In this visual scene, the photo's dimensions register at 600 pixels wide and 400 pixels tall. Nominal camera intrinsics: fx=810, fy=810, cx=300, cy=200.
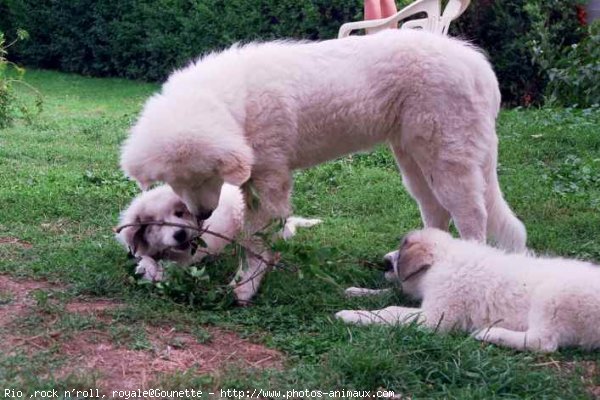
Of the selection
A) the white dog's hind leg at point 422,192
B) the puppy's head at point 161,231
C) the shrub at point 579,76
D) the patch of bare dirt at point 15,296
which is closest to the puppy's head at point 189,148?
the puppy's head at point 161,231

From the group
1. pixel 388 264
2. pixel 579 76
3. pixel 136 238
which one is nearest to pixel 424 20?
pixel 579 76

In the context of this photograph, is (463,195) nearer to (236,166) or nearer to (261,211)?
(261,211)

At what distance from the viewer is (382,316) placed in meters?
4.20

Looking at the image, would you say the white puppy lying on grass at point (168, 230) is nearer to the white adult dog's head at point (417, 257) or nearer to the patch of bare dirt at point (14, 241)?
the patch of bare dirt at point (14, 241)

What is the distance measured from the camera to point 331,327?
4.09m

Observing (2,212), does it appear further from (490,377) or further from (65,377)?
(490,377)

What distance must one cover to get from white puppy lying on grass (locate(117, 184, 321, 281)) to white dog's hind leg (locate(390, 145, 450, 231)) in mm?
973

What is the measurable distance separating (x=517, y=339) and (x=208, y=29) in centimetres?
1363

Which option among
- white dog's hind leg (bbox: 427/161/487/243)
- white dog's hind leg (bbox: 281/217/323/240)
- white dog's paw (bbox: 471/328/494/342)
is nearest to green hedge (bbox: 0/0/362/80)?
white dog's hind leg (bbox: 281/217/323/240)

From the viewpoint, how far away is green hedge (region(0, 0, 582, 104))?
1338 cm

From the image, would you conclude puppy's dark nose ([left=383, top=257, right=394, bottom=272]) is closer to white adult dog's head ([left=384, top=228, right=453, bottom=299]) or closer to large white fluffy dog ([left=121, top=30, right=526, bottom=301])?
white adult dog's head ([left=384, top=228, right=453, bottom=299])

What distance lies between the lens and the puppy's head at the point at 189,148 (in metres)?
4.45

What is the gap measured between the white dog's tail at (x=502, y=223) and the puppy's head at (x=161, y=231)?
192 centimetres

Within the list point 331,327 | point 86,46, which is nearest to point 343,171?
point 331,327
